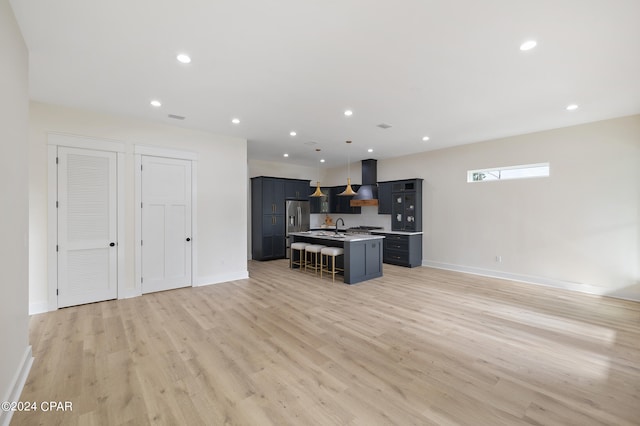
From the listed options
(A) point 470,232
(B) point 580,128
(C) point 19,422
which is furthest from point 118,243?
(B) point 580,128

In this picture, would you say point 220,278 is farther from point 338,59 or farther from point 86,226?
point 338,59

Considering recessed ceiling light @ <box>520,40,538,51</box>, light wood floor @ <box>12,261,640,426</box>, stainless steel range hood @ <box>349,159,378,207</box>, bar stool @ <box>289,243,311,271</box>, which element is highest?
recessed ceiling light @ <box>520,40,538,51</box>

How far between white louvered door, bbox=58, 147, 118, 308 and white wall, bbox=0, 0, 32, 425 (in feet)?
6.08

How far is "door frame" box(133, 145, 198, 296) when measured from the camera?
464cm

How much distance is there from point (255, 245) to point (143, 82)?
17.6ft

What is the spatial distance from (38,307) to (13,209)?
8.94ft

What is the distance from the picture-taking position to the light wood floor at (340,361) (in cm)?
196

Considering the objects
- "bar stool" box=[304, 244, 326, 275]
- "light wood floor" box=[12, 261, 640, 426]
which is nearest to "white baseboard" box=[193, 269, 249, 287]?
"light wood floor" box=[12, 261, 640, 426]

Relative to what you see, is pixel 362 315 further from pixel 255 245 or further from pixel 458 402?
pixel 255 245

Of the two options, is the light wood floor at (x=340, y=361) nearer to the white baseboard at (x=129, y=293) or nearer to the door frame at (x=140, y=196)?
the white baseboard at (x=129, y=293)

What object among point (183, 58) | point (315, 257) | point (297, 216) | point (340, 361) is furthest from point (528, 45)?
point (297, 216)

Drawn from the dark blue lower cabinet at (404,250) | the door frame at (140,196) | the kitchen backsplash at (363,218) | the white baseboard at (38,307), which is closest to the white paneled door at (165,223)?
the door frame at (140,196)

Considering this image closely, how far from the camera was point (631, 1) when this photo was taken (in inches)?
79.8

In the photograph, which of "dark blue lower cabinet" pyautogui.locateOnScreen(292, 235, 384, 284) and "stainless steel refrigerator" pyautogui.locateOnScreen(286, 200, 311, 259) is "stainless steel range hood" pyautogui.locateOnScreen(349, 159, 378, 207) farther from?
"dark blue lower cabinet" pyautogui.locateOnScreen(292, 235, 384, 284)
